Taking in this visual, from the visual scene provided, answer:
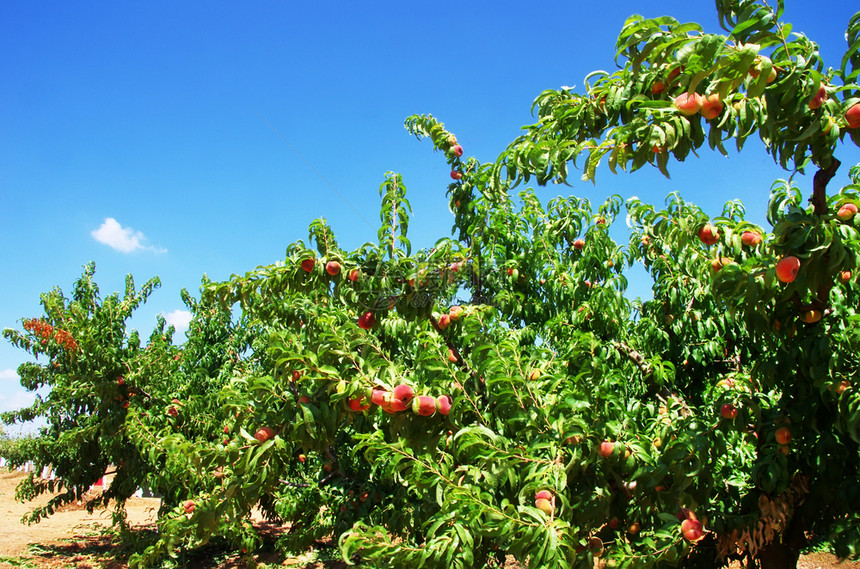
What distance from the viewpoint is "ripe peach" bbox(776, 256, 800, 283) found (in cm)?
186

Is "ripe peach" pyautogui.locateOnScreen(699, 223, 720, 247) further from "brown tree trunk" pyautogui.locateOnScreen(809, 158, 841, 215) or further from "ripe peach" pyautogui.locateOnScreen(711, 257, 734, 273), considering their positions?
"brown tree trunk" pyautogui.locateOnScreen(809, 158, 841, 215)

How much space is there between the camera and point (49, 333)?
7.84 metres

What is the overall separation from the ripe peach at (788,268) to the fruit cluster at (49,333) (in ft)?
25.7

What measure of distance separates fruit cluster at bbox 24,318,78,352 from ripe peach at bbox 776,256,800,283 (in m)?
7.85

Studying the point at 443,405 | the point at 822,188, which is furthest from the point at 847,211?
the point at 443,405

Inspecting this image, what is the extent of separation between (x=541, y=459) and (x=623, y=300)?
2447 millimetres

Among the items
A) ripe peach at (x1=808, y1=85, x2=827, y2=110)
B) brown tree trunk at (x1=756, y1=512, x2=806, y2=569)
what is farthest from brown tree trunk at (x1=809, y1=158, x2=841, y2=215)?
brown tree trunk at (x1=756, y1=512, x2=806, y2=569)

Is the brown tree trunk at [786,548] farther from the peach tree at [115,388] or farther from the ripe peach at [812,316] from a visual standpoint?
the peach tree at [115,388]

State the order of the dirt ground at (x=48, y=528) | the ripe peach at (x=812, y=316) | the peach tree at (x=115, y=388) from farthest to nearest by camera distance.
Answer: the dirt ground at (x=48, y=528)
the peach tree at (x=115, y=388)
the ripe peach at (x=812, y=316)

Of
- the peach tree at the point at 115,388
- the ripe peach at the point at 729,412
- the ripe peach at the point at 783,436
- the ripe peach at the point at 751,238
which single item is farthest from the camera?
the peach tree at the point at 115,388

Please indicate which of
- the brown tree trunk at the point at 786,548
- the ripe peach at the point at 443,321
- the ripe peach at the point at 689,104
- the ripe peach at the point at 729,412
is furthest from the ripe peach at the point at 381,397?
the brown tree trunk at the point at 786,548

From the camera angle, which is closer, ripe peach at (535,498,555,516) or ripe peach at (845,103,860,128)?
ripe peach at (845,103,860,128)

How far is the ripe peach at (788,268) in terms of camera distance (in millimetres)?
1855

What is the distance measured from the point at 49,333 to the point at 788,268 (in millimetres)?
9154
